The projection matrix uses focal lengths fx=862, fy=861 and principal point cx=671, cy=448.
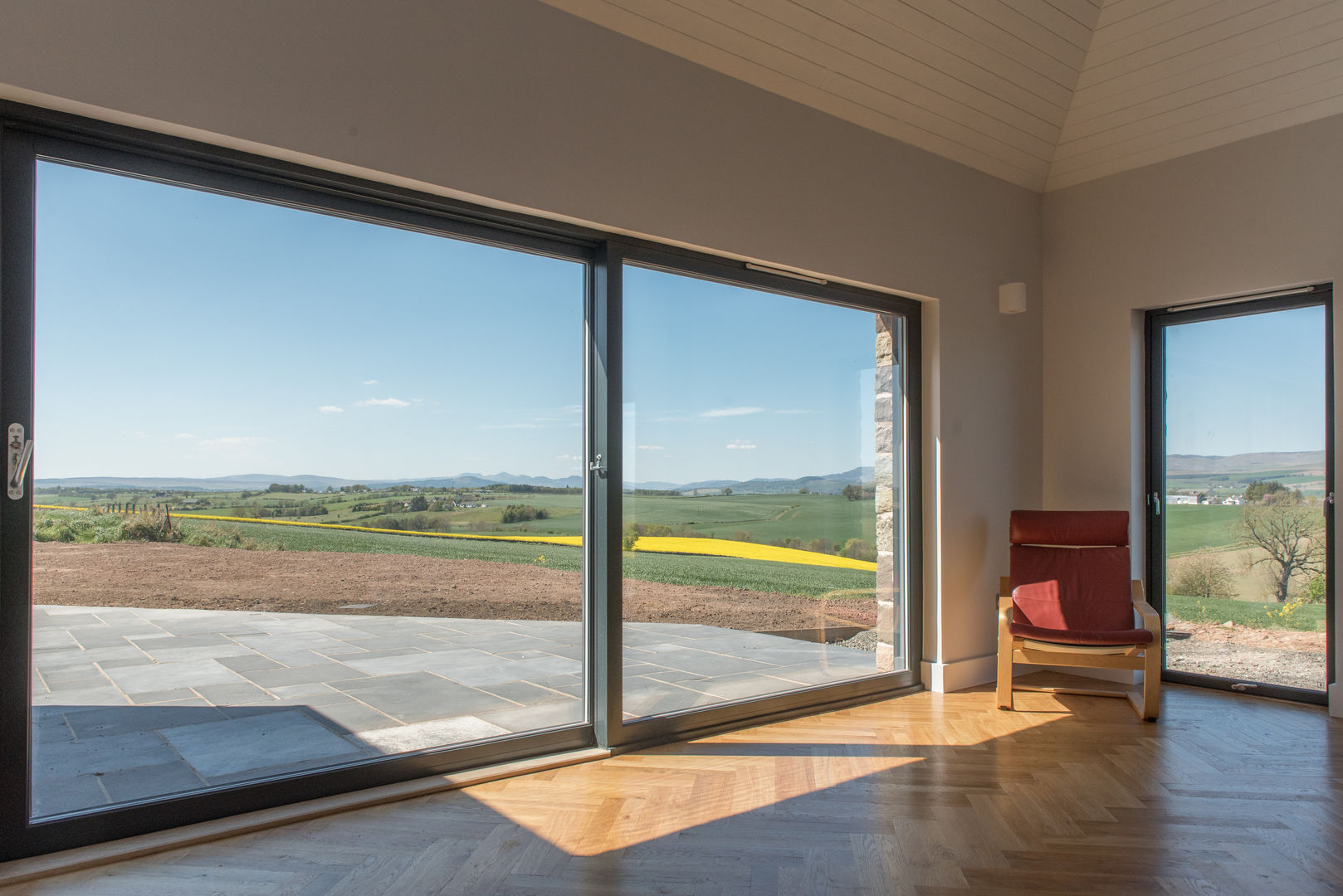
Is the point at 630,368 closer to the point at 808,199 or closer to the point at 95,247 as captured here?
the point at 808,199

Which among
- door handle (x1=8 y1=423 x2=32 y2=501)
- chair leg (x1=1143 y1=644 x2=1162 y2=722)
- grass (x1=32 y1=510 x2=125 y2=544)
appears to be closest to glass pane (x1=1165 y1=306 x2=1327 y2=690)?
chair leg (x1=1143 y1=644 x2=1162 y2=722)

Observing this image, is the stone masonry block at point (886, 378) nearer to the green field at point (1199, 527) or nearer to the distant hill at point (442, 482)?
the distant hill at point (442, 482)

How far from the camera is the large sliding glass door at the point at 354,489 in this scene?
2439 millimetres

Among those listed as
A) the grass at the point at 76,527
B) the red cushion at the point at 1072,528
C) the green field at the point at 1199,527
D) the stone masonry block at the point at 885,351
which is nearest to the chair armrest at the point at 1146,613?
the red cushion at the point at 1072,528

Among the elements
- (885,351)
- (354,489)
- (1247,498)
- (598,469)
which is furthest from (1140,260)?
(354,489)

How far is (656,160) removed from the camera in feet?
11.6

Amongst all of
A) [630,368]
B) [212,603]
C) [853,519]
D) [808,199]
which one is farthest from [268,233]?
[853,519]

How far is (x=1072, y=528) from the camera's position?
15.0ft

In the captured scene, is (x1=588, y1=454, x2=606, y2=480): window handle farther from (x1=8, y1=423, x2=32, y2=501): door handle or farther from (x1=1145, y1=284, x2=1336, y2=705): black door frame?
(x1=1145, y1=284, x2=1336, y2=705): black door frame

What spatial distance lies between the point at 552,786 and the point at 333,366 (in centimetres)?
164

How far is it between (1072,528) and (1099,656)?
0.71 metres

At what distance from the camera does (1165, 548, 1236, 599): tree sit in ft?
15.4

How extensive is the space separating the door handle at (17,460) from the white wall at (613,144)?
893 millimetres

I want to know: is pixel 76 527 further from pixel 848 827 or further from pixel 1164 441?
pixel 1164 441
